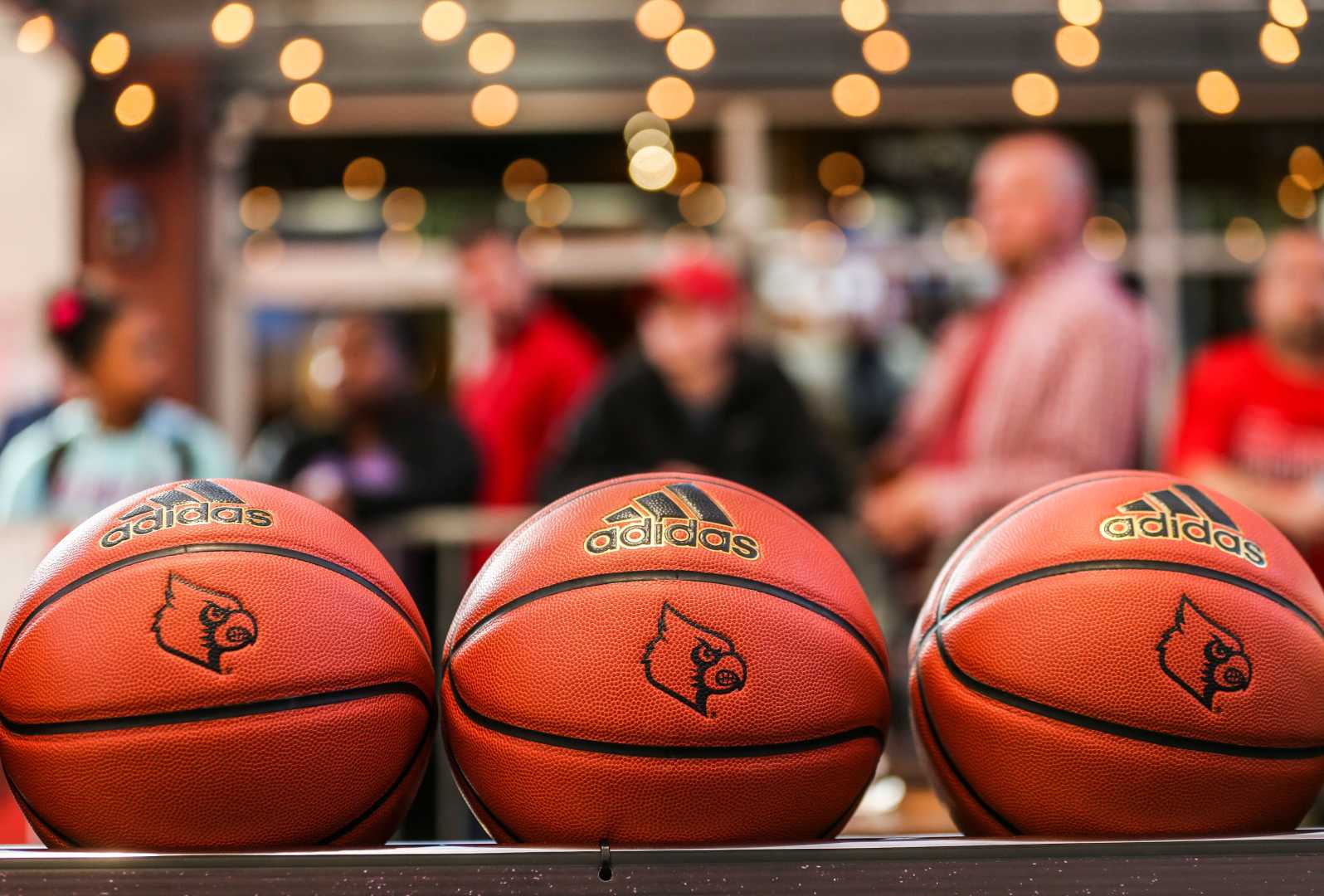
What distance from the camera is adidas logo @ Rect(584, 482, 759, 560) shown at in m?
1.66

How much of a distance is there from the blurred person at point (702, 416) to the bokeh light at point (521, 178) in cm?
386

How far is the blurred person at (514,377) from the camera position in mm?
6035

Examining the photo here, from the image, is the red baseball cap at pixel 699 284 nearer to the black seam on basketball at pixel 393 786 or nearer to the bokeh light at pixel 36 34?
the bokeh light at pixel 36 34

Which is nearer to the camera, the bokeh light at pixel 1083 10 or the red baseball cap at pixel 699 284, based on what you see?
the bokeh light at pixel 1083 10

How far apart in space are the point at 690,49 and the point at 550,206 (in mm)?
1311

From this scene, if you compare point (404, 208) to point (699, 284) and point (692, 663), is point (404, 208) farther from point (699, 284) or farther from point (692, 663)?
point (692, 663)

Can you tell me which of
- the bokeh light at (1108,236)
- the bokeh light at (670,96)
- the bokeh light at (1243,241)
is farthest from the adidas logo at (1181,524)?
the bokeh light at (1243,241)

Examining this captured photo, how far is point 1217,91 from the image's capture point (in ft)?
26.0

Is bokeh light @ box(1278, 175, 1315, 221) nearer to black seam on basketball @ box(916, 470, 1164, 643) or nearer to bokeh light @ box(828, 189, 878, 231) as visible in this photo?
bokeh light @ box(828, 189, 878, 231)

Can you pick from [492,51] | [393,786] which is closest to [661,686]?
[393,786]

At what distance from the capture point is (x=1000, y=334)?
430 cm

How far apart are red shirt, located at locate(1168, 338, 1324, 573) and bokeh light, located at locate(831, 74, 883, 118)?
363cm

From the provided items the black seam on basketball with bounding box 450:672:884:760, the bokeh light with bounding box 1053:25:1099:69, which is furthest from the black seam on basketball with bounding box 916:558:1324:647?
the bokeh light with bounding box 1053:25:1099:69

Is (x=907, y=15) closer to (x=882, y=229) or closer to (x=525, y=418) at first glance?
(x=882, y=229)
